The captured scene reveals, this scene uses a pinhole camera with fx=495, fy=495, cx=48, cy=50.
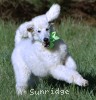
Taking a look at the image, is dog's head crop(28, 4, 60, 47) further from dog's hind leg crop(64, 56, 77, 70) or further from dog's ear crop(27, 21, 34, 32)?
dog's hind leg crop(64, 56, 77, 70)

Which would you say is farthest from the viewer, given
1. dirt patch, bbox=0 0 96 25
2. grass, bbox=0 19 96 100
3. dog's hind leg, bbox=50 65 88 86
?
dirt patch, bbox=0 0 96 25

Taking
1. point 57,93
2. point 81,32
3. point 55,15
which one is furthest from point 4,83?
point 81,32

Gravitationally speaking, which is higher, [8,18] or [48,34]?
[48,34]

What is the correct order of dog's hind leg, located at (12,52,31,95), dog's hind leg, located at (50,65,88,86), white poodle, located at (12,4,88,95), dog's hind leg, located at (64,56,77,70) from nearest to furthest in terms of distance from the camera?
dog's hind leg, located at (50,65,88,86)
white poodle, located at (12,4,88,95)
dog's hind leg, located at (64,56,77,70)
dog's hind leg, located at (12,52,31,95)

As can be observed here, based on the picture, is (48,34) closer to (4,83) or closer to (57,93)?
(57,93)

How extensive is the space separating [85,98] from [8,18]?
628 cm

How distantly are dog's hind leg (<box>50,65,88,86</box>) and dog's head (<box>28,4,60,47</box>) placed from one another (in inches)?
10.9

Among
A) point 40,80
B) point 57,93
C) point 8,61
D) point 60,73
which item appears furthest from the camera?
point 8,61

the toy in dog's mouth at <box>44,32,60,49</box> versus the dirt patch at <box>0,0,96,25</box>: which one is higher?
the toy in dog's mouth at <box>44,32,60,49</box>

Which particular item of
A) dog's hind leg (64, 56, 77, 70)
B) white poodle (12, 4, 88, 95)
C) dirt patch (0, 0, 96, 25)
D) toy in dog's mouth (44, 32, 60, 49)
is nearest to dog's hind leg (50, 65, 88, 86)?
white poodle (12, 4, 88, 95)

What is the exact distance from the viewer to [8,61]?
267 inches

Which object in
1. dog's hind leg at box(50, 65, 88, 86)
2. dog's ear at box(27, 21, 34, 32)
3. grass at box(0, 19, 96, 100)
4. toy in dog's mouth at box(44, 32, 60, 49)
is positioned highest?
dog's ear at box(27, 21, 34, 32)

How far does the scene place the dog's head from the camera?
505 cm

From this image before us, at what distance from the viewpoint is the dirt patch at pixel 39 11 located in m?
11.2
